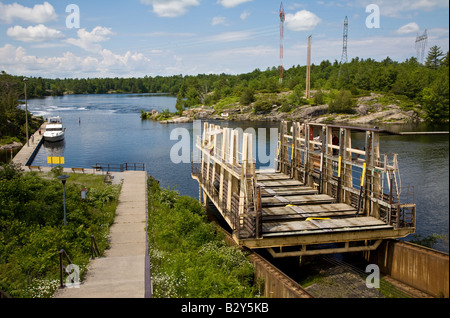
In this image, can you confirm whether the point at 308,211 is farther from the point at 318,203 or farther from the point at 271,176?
the point at 271,176

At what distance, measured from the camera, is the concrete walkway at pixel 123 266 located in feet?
38.0

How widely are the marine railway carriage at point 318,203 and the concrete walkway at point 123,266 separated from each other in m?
3.99

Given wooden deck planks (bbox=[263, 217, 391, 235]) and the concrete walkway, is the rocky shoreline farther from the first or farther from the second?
the concrete walkway

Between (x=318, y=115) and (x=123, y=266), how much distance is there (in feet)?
307

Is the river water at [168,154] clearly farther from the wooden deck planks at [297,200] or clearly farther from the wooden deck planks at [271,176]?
the wooden deck planks at [271,176]

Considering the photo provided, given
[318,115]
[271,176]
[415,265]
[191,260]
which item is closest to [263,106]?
[318,115]

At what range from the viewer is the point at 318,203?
64.2ft

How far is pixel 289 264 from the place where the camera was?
17.9 metres

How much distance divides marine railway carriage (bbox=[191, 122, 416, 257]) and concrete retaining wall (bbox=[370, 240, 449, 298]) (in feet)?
1.87

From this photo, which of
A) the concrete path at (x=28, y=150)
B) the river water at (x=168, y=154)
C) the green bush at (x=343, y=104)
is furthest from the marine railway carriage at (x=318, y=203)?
the green bush at (x=343, y=104)

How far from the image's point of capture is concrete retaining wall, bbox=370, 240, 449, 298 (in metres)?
13.4

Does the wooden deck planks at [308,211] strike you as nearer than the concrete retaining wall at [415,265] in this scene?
No
